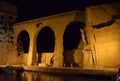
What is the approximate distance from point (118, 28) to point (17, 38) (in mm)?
13287

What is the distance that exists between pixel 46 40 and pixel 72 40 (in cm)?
491

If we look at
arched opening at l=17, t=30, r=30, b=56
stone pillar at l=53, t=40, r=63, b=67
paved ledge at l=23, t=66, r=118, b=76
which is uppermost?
arched opening at l=17, t=30, r=30, b=56

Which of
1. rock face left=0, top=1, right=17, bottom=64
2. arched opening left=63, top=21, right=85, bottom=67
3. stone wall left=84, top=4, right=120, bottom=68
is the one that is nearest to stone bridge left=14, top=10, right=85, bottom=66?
arched opening left=63, top=21, right=85, bottom=67

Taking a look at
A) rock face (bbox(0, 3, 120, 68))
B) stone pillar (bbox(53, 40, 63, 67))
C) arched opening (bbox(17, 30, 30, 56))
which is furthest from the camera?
arched opening (bbox(17, 30, 30, 56))

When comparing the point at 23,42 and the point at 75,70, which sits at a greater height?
the point at 23,42

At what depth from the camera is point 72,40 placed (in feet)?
80.2

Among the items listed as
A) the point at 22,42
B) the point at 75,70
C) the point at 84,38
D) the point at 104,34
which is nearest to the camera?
the point at 75,70

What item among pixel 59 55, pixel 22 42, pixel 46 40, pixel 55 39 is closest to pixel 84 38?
pixel 59 55

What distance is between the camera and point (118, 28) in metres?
17.8

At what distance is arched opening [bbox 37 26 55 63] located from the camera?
2794 cm

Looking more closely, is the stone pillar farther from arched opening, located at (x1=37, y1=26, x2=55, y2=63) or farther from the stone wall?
arched opening, located at (x1=37, y1=26, x2=55, y2=63)

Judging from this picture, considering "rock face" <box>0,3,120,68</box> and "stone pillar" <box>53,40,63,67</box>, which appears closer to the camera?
"rock face" <box>0,3,120,68</box>

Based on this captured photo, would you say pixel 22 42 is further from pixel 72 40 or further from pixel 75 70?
pixel 75 70

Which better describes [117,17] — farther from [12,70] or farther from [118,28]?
[12,70]
